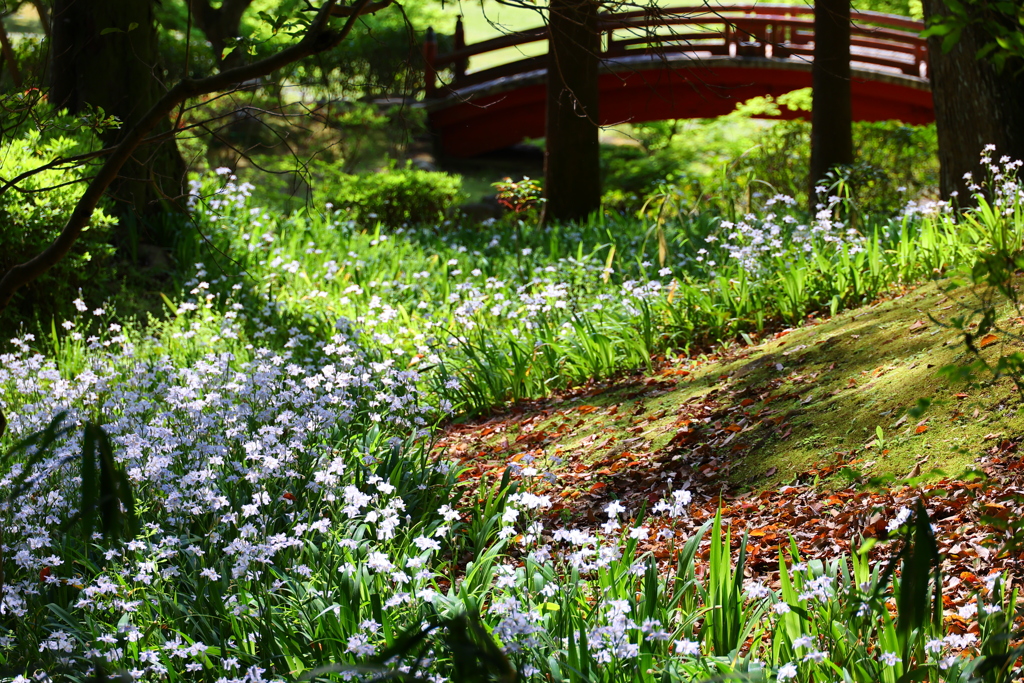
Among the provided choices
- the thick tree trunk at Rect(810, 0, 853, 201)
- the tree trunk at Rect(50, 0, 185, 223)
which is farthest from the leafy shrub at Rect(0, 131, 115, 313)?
the thick tree trunk at Rect(810, 0, 853, 201)

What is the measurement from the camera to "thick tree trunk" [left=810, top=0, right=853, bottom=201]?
9.62 meters

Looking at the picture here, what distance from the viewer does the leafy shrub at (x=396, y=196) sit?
12.3m

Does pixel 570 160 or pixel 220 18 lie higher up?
pixel 220 18

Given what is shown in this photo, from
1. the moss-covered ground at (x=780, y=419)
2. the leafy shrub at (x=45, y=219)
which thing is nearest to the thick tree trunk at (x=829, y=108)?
the moss-covered ground at (x=780, y=419)

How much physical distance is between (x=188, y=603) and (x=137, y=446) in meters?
0.82

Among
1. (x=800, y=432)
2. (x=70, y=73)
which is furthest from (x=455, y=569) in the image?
(x=70, y=73)

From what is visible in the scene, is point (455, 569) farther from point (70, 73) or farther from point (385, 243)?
point (70, 73)

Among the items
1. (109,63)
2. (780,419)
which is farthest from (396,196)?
(780,419)

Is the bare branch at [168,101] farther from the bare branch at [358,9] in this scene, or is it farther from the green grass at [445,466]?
the green grass at [445,466]

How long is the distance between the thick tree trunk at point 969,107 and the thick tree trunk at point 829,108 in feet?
8.48

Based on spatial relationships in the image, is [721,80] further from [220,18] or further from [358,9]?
[358,9]

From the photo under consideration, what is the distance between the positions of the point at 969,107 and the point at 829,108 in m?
3.34

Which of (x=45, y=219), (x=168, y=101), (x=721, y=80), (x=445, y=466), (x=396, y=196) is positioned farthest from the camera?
(x=721, y=80)

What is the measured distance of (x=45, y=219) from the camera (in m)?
6.47
